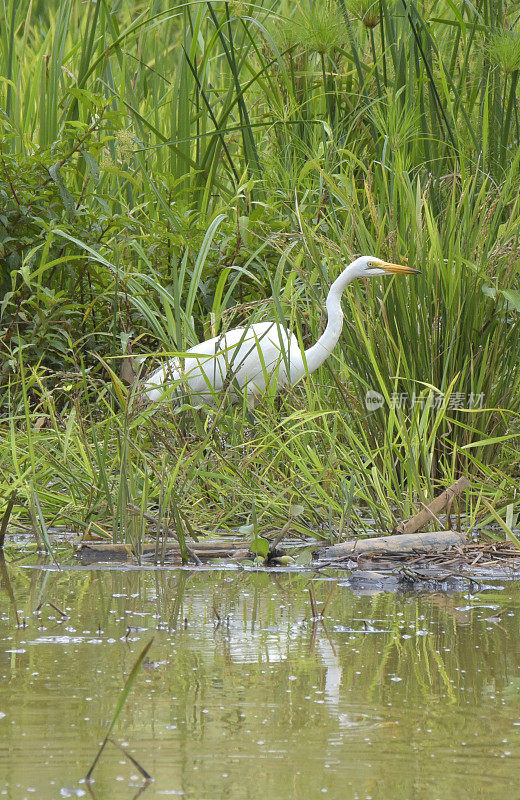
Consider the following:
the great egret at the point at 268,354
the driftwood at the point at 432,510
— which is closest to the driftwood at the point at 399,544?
the driftwood at the point at 432,510

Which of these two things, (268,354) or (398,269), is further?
(268,354)

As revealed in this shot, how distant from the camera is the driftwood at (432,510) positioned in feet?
10.5

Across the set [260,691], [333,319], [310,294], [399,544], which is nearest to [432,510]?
[399,544]

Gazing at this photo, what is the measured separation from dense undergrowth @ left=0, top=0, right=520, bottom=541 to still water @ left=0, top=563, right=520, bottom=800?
0.50 metres

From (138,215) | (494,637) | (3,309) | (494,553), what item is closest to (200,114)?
(138,215)

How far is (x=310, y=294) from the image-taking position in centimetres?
423

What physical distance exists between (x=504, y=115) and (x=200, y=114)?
1.63 metres

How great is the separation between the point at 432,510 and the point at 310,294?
122 cm

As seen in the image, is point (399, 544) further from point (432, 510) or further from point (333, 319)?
point (333, 319)

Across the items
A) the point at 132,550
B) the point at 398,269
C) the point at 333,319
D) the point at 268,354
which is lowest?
the point at 132,550

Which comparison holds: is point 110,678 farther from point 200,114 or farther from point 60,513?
point 200,114

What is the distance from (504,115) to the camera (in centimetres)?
419

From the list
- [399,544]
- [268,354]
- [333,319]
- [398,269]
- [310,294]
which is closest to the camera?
[399,544]

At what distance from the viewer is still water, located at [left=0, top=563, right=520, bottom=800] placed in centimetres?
157
